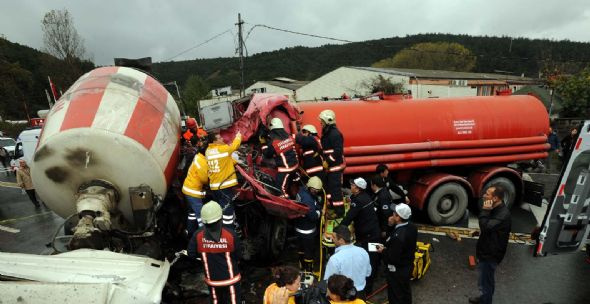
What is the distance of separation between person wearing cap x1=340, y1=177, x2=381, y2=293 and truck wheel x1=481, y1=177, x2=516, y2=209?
3.49 m

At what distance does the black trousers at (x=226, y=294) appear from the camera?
349 centimetres

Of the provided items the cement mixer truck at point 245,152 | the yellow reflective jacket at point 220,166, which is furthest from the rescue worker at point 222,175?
the cement mixer truck at point 245,152

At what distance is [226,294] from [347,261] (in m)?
1.26

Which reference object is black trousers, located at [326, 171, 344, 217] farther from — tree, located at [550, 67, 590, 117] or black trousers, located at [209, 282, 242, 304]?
tree, located at [550, 67, 590, 117]

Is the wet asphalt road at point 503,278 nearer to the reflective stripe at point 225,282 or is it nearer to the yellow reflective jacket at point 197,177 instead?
the reflective stripe at point 225,282

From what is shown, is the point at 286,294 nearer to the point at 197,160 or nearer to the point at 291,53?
the point at 197,160

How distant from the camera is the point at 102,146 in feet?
12.8

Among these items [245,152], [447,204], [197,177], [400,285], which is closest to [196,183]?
[197,177]

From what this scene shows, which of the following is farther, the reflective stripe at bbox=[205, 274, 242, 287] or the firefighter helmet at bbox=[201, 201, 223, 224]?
the reflective stripe at bbox=[205, 274, 242, 287]

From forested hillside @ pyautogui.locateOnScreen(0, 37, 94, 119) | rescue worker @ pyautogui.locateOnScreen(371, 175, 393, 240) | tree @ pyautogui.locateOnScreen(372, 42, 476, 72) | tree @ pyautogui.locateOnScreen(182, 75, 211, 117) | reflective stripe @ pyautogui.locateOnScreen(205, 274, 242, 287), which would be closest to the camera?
reflective stripe @ pyautogui.locateOnScreen(205, 274, 242, 287)

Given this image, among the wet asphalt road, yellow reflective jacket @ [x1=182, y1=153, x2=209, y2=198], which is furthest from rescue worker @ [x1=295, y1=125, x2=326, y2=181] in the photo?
yellow reflective jacket @ [x1=182, y1=153, x2=209, y2=198]

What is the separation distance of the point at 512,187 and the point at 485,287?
11.9ft

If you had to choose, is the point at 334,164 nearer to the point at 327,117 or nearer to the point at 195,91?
the point at 327,117

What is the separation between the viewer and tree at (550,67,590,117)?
1753 cm
